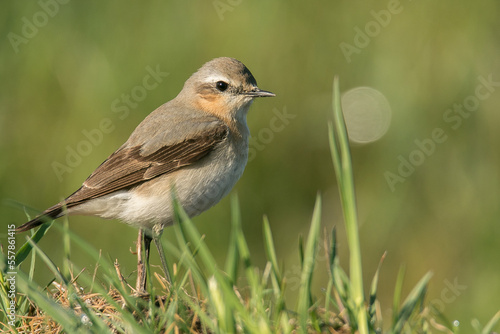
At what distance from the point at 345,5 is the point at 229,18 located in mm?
1219

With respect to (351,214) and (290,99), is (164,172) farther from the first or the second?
(351,214)

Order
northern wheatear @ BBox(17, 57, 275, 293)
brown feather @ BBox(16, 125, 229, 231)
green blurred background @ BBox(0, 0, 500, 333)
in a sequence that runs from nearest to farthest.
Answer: northern wheatear @ BBox(17, 57, 275, 293) < brown feather @ BBox(16, 125, 229, 231) < green blurred background @ BBox(0, 0, 500, 333)

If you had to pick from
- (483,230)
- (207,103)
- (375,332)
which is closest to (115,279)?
(375,332)

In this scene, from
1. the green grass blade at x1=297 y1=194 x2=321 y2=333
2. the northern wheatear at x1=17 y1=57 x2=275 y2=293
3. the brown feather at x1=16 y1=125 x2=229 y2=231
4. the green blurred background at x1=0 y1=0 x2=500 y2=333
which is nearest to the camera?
the green grass blade at x1=297 y1=194 x2=321 y2=333

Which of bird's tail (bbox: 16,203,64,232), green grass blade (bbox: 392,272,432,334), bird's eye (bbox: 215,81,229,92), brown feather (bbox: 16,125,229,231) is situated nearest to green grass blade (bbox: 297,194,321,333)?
green grass blade (bbox: 392,272,432,334)

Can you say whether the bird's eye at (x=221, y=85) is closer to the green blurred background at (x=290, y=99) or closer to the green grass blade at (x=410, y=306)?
the green blurred background at (x=290, y=99)

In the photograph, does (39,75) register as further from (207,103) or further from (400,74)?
(400,74)

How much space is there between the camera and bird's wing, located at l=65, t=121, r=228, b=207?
200 inches

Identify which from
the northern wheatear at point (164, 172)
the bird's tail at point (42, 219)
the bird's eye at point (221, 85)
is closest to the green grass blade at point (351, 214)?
the bird's tail at point (42, 219)

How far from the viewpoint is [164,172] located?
5145 millimetres

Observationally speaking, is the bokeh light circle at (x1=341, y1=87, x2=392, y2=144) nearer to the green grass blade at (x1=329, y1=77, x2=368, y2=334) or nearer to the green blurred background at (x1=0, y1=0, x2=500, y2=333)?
the green blurred background at (x1=0, y1=0, x2=500, y2=333)

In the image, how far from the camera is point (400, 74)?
7.16 m

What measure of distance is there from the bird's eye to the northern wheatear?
0.28 meters

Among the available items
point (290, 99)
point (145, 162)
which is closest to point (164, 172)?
point (145, 162)
